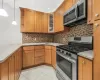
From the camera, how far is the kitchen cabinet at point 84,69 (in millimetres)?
1244

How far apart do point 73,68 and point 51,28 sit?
110 inches

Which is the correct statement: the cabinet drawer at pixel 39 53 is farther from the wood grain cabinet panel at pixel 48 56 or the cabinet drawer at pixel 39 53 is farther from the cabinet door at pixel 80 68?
the cabinet door at pixel 80 68

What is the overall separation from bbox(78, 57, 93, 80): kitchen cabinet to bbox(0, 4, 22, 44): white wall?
3018mm

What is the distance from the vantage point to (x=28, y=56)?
11.2 ft

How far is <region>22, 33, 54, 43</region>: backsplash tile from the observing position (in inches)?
159

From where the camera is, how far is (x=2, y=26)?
3.57m

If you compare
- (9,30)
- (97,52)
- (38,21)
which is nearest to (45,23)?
(38,21)

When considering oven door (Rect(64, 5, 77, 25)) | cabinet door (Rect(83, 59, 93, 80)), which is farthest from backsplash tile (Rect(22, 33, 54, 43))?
cabinet door (Rect(83, 59, 93, 80))

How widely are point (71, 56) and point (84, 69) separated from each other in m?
0.41

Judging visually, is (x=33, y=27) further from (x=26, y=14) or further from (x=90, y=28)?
(x=90, y=28)

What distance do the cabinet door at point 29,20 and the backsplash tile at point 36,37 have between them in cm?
35

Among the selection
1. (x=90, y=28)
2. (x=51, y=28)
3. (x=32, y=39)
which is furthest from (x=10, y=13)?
(x=90, y=28)

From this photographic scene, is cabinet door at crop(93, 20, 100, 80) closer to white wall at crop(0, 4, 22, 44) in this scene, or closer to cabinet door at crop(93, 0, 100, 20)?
cabinet door at crop(93, 0, 100, 20)

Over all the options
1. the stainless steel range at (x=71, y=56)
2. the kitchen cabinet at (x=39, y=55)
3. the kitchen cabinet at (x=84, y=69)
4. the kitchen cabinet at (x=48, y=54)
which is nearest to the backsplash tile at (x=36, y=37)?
the kitchen cabinet at (x=39, y=55)
